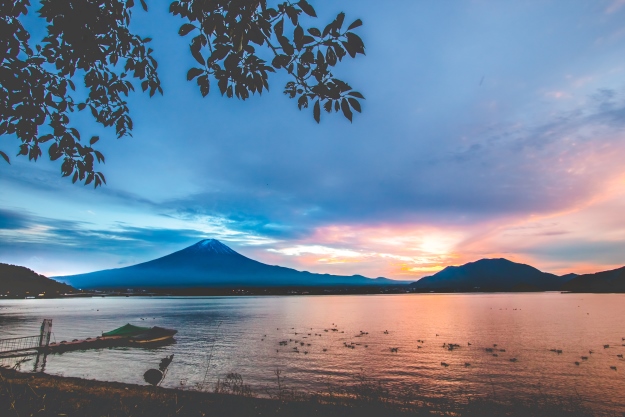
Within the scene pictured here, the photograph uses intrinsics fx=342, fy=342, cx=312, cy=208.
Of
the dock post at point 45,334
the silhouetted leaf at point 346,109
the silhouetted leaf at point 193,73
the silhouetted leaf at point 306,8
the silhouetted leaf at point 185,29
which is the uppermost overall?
→ the silhouetted leaf at point 185,29

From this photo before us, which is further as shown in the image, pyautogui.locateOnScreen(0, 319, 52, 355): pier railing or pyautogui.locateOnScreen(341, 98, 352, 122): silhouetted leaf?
pyautogui.locateOnScreen(0, 319, 52, 355): pier railing

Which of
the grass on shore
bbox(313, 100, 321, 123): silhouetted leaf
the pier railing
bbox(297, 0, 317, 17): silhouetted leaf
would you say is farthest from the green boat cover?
bbox(297, 0, 317, 17): silhouetted leaf

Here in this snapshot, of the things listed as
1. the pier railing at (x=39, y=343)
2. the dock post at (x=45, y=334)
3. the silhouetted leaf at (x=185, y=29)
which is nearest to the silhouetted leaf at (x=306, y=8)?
the silhouetted leaf at (x=185, y=29)

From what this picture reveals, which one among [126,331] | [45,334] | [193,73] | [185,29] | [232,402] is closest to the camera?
[185,29]

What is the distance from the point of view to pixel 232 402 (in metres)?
15.5

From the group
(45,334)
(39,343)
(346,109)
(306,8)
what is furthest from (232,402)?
(39,343)

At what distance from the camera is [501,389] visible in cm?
2745

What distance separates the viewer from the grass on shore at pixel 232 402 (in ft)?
32.8

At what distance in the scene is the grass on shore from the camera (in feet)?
32.8

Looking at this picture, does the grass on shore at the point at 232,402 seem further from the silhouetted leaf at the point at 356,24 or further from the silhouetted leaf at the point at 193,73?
the silhouetted leaf at the point at 356,24

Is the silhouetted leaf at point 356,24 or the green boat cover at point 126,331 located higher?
the silhouetted leaf at point 356,24

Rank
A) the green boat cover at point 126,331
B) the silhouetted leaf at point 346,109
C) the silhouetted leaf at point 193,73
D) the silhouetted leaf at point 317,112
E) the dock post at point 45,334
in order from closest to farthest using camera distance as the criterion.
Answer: the silhouetted leaf at point 346,109 < the silhouetted leaf at point 317,112 < the silhouetted leaf at point 193,73 < the dock post at point 45,334 < the green boat cover at point 126,331

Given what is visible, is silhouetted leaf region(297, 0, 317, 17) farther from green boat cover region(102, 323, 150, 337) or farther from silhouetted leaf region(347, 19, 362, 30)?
green boat cover region(102, 323, 150, 337)

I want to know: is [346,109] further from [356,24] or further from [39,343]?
[39,343]
